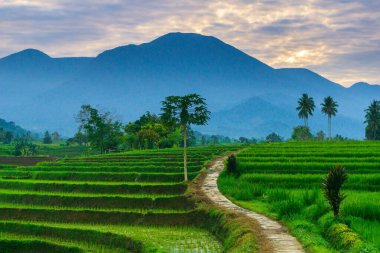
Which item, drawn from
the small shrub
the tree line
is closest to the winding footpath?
the small shrub

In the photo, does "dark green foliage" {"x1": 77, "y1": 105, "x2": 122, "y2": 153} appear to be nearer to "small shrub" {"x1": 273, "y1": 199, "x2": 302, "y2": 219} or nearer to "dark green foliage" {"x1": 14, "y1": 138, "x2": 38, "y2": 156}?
"dark green foliage" {"x1": 14, "y1": 138, "x2": 38, "y2": 156}

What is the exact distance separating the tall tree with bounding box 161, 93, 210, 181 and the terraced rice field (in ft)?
15.4

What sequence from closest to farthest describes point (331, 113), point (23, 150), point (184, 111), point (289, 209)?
point (289, 209) < point (184, 111) < point (23, 150) < point (331, 113)

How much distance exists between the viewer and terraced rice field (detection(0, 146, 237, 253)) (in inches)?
1003

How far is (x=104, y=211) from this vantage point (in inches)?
1251

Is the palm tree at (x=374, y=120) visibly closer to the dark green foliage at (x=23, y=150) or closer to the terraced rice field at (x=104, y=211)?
the terraced rice field at (x=104, y=211)

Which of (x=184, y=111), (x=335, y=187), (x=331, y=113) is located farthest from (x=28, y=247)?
(x=331, y=113)

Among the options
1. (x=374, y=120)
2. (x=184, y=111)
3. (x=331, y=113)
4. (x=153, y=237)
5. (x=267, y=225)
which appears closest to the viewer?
(x=267, y=225)

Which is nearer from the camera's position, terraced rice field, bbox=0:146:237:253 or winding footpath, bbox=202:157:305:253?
winding footpath, bbox=202:157:305:253

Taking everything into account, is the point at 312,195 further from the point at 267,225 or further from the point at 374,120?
the point at 374,120

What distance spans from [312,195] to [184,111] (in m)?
15.6

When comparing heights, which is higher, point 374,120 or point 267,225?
point 374,120

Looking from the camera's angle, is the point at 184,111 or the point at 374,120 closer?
the point at 184,111

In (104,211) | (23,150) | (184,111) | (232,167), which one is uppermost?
(184,111)
